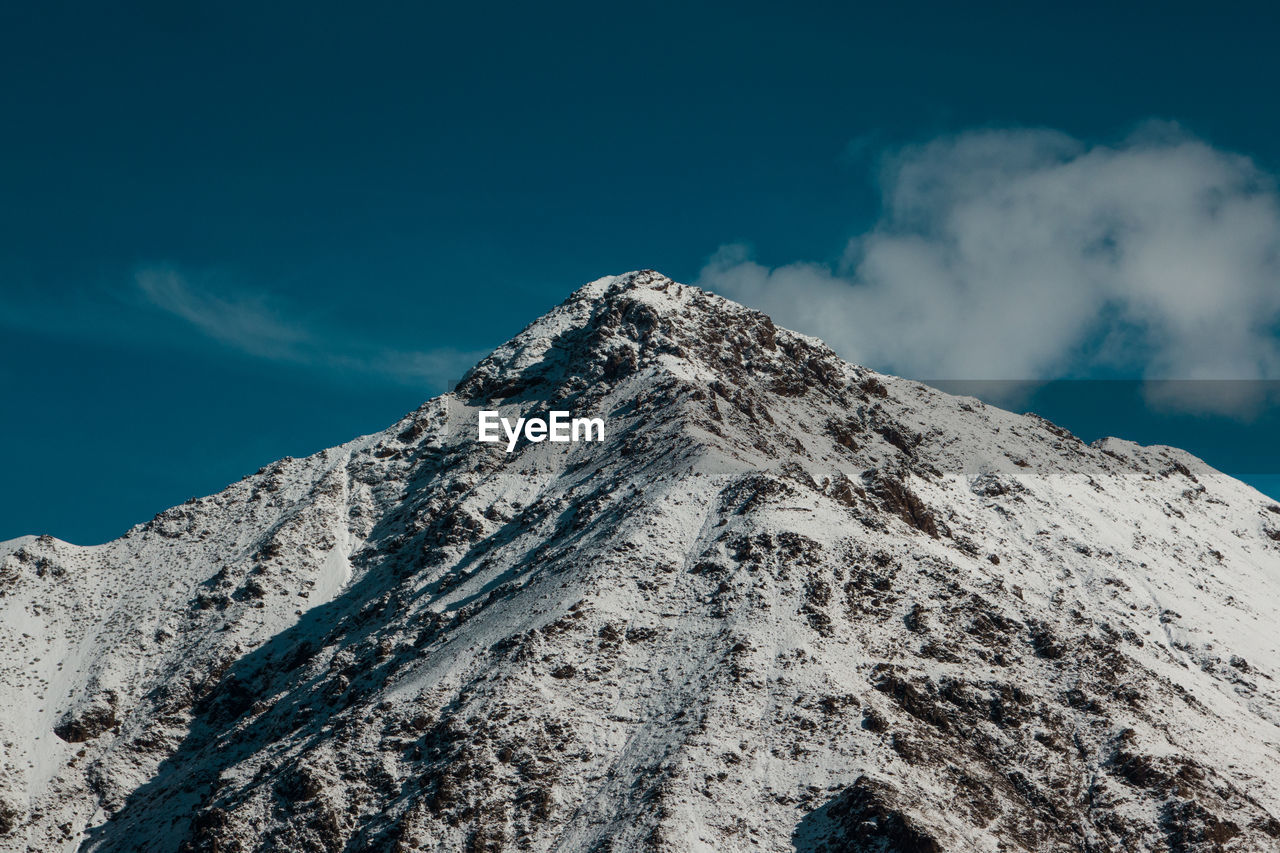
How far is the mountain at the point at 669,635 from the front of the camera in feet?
256

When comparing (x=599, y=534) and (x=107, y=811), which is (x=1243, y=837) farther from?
(x=107, y=811)

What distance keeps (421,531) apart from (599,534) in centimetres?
3107

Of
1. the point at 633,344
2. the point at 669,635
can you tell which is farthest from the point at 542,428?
the point at 669,635

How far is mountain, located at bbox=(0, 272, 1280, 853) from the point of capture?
3071 inches

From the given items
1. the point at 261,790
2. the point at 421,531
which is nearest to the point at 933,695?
the point at 261,790

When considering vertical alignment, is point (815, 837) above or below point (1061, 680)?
below

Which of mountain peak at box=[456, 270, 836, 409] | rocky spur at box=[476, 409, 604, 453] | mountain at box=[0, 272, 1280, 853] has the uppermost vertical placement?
mountain peak at box=[456, 270, 836, 409]

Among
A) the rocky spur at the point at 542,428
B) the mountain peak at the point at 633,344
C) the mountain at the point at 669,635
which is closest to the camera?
the mountain at the point at 669,635

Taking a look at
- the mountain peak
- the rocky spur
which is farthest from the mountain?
the rocky spur

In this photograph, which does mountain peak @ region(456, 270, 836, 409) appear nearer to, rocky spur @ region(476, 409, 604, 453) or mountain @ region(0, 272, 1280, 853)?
mountain @ region(0, 272, 1280, 853)

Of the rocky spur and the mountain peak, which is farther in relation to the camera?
the mountain peak

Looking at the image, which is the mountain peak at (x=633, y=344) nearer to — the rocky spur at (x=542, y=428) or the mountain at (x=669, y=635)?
→ the mountain at (x=669, y=635)

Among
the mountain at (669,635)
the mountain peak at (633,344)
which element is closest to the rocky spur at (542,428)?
the mountain at (669,635)

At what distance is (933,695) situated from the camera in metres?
85.8
